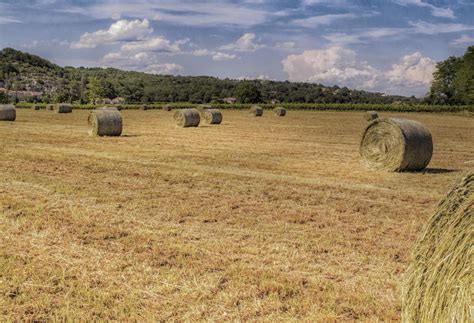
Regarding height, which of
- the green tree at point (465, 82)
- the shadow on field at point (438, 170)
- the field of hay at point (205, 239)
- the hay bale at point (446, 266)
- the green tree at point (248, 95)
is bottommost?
the field of hay at point (205, 239)

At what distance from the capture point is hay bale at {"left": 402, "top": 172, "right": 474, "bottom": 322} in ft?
14.6

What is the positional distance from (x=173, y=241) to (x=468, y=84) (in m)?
98.6

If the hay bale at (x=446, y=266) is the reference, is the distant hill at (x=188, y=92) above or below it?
above

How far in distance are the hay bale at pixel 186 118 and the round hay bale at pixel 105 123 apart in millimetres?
9072

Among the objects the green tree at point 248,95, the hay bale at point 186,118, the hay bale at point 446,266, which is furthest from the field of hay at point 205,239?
the green tree at point 248,95

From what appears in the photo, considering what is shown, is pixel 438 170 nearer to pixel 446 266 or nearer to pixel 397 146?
pixel 397 146

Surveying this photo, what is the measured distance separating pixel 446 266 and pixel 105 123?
2283 cm

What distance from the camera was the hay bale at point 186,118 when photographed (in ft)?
116

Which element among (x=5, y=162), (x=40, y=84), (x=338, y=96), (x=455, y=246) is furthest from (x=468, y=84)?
(x=40, y=84)

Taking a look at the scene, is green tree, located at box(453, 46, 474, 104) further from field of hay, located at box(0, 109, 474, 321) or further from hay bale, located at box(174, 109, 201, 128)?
field of hay, located at box(0, 109, 474, 321)

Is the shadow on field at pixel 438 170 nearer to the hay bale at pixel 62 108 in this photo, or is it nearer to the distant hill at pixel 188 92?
the hay bale at pixel 62 108

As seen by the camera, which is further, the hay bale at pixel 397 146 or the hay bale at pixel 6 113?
the hay bale at pixel 6 113

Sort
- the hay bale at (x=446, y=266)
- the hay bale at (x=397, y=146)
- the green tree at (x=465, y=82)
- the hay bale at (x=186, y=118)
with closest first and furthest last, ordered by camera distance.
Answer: the hay bale at (x=446, y=266), the hay bale at (x=397, y=146), the hay bale at (x=186, y=118), the green tree at (x=465, y=82)

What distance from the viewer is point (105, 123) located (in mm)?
25750
